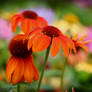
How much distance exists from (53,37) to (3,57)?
2.21ft

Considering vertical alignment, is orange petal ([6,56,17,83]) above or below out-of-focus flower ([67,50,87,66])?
above

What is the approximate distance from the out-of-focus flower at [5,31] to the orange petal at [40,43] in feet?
2.81

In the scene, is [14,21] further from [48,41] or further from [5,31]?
[5,31]

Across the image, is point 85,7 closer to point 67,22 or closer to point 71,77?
point 67,22

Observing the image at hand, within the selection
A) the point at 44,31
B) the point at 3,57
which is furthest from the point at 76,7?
the point at 44,31

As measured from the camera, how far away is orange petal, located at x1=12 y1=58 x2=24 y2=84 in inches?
21.6

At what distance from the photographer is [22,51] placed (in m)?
0.57

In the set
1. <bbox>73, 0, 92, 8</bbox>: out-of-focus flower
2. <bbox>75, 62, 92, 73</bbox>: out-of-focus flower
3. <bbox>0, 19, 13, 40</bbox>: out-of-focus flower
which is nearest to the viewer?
<bbox>75, 62, 92, 73</bbox>: out-of-focus flower

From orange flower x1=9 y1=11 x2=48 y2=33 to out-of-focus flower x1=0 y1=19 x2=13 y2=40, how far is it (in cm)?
63

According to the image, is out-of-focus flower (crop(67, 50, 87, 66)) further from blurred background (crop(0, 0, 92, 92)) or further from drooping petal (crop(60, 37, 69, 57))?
drooping petal (crop(60, 37, 69, 57))

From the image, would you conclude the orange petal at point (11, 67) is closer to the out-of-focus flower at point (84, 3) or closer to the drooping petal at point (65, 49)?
the drooping petal at point (65, 49)

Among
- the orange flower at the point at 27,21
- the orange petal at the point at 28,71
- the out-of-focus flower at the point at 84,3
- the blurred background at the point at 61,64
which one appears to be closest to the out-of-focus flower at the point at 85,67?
the blurred background at the point at 61,64

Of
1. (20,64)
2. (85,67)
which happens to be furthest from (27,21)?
(85,67)

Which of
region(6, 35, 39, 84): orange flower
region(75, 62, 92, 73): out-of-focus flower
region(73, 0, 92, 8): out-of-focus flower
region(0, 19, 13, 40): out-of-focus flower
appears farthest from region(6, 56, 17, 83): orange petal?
region(73, 0, 92, 8): out-of-focus flower
